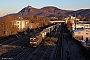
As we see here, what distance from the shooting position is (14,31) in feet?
175

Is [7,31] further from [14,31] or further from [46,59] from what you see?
[46,59]

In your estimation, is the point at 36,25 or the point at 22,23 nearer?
the point at 22,23

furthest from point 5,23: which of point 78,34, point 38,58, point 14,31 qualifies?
point 38,58

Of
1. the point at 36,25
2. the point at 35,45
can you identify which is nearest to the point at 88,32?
the point at 35,45

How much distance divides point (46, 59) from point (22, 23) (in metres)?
60.6

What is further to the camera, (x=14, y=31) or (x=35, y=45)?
(x=14, y=31)

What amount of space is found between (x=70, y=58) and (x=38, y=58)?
129 inches

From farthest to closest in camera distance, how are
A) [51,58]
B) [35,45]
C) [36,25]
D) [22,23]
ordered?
1. [36,25]
2. [22,23]
3. [35,45]
4. [51,58]

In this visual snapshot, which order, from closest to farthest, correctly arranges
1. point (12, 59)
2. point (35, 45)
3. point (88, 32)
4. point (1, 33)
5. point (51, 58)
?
point (12, 59)
point (51, 58)
point (35, 45)
point (88, 32)
point (1, 33)

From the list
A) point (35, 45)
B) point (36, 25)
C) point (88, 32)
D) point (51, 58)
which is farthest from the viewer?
point (36, 25)

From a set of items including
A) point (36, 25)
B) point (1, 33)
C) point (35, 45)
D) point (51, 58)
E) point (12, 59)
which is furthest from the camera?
point (36, 25)

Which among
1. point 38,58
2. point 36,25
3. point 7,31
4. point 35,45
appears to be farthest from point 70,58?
point 36,25

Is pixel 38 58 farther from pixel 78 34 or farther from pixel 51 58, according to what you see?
pixel 78 34

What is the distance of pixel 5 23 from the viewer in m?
53.9
